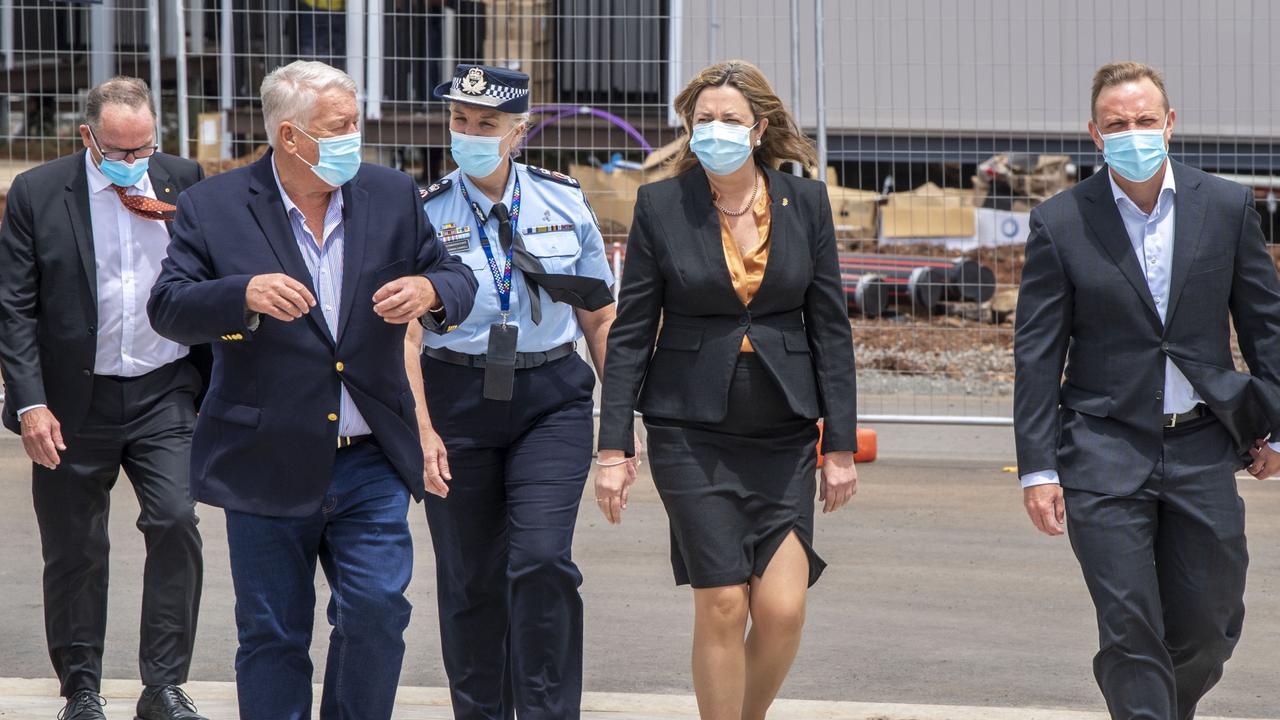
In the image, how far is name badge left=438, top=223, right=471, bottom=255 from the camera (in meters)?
4.85

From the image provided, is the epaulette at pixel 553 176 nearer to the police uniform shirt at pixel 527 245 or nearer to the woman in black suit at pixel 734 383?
the police uniform shirt at pixel 527 245

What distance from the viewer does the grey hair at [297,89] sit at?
415cm

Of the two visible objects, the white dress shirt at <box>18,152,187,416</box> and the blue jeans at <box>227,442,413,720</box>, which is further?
the white dress shirt at <box>18,152,187,416</box>

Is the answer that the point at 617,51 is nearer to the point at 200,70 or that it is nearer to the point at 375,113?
the point at 375,113

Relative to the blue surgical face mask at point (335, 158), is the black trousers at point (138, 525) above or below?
below

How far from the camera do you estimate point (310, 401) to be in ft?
13.4

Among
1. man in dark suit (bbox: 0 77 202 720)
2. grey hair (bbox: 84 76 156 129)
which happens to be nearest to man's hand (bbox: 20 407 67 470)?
man in dark suit (bbox: 0 77 202 720)

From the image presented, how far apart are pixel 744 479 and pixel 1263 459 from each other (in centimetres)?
132

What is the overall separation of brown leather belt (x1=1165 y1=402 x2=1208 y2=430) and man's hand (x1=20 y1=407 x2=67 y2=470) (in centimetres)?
315

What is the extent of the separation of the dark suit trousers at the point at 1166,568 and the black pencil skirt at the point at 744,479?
747mm

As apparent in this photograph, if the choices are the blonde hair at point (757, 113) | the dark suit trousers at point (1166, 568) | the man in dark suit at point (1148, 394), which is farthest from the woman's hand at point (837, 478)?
the blonde hair at point (757, 113)

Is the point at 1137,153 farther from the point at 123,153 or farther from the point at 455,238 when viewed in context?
the point at 123,153

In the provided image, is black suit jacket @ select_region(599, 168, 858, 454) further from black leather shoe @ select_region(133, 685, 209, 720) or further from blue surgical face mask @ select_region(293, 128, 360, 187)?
black leather shoe @ select_region(133, 685, 209, 720)

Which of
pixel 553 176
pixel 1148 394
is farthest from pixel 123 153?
pixel 1148 394
